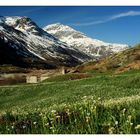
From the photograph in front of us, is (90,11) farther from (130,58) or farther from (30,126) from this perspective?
(130,58)

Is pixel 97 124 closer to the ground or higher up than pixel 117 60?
closer to the ground

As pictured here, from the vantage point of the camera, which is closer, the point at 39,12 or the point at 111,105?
the point at 111,105

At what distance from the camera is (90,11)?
79.1ft

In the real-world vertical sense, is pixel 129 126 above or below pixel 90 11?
below

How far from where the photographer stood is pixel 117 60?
108250mm

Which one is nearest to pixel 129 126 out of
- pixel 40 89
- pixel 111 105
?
pixel 111 105
